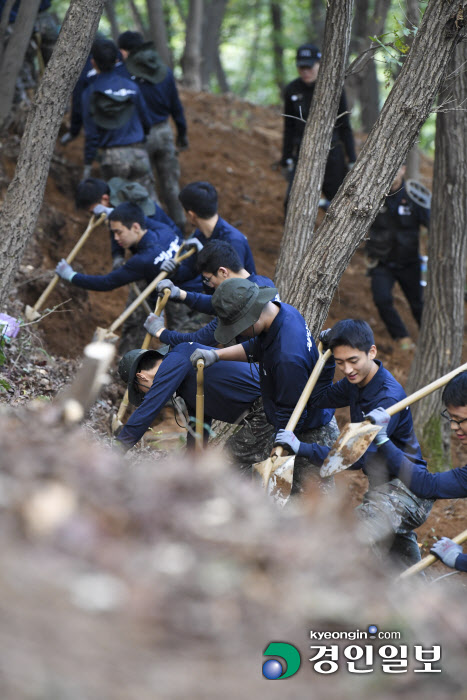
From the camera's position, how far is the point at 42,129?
5.14 metres

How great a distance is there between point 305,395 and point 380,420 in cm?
56

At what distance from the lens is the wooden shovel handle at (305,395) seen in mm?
4309

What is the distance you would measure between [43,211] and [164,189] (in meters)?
1.51

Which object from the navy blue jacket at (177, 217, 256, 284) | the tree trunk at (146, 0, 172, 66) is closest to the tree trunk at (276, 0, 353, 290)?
the navy blue jacket at (177, 217, 256, 284)

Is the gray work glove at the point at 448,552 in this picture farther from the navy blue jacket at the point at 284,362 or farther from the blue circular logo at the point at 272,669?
the blue circular logo at the point at 272,669

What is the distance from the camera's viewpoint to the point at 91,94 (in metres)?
7.97

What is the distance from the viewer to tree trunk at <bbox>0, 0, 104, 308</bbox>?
5.04 m

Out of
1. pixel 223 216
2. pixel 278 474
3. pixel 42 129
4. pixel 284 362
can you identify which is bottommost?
pixel 223 216

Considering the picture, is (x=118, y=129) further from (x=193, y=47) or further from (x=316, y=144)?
(x=193, y=47)

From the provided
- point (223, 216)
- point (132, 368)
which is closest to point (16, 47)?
point (223, 216)

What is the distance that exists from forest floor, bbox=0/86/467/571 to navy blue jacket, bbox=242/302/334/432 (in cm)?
174

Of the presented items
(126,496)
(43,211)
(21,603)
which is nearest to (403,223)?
(43,211)

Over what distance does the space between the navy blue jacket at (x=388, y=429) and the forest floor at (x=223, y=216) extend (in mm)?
1845

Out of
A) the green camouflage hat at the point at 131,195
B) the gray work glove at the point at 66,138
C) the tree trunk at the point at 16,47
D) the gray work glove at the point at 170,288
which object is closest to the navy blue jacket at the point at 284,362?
the gray work glove at the point at 170,288
